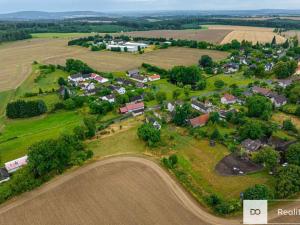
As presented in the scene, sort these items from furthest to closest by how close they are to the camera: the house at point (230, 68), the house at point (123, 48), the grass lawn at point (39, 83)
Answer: the house at point (123, 48) < the house at point (230, 68) < the grass lawn at point (39, 83)

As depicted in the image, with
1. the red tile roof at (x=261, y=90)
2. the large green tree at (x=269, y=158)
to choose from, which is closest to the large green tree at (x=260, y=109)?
the red tile roof at (x=261, y=90)

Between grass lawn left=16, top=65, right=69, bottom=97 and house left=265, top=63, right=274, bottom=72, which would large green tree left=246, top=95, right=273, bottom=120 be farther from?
grass lawn left=16, top=65, right=69, bottom=97

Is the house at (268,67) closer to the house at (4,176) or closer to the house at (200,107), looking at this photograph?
the house at (200,107)

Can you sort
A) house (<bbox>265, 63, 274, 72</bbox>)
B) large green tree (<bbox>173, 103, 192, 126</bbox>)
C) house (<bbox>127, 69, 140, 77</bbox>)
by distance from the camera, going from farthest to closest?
house (<bbox>265, 63, 274, 72</bbox>), house (<bbox>127, 69, 140, 77</bbox>), large green tree (<bbox>173, 103, 192, 126</bbox>)

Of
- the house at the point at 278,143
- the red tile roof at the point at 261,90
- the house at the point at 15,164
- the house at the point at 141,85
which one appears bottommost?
the house at the point at 15,164

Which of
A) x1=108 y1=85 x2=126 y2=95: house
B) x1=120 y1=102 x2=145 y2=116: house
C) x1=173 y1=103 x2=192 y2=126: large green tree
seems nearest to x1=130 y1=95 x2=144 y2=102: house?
x1=120 y1=102 x2=145 y2=116: house

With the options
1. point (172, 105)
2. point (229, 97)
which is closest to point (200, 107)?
point (172, 105)

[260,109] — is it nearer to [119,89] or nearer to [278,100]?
[278,100]

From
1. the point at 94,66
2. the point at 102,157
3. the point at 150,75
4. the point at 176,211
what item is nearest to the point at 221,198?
the point at 176,211
